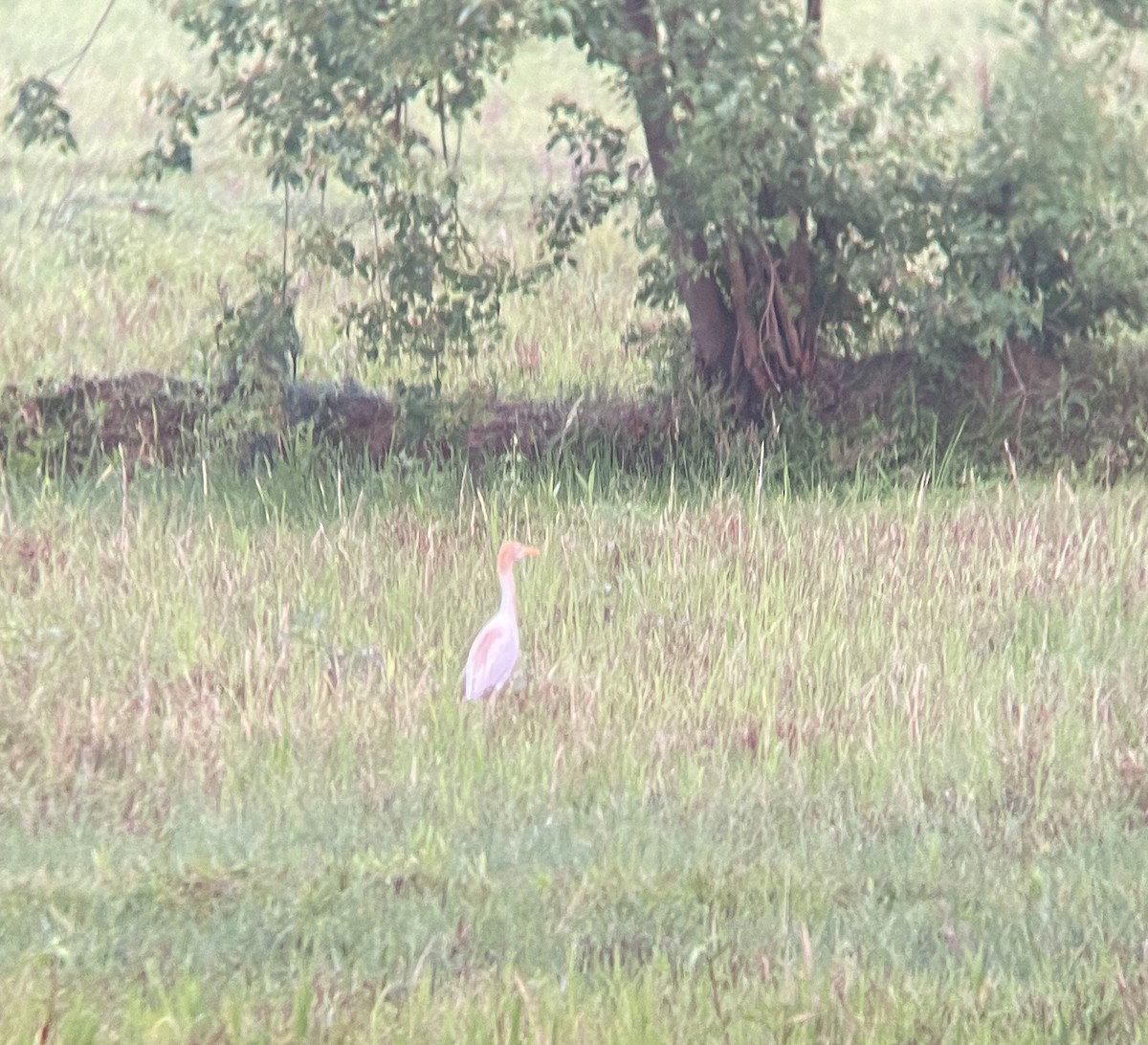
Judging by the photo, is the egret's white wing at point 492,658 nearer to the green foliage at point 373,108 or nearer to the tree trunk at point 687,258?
the green foliage at point 373,108

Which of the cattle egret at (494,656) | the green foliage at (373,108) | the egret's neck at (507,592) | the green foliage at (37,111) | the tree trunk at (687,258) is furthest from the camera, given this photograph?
the green foliage at (37,111)

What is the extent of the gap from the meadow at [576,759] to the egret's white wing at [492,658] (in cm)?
9

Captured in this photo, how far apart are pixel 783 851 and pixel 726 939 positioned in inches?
29.3

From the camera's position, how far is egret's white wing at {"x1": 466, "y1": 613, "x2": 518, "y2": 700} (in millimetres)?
6742

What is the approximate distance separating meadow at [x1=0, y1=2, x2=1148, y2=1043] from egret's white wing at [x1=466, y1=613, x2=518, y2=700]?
0.09m

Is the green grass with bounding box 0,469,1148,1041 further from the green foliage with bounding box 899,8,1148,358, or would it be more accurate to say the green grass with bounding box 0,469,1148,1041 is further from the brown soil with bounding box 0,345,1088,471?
the green foliage with bounding box 899,8,1148,358

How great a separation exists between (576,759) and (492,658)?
2.12ft

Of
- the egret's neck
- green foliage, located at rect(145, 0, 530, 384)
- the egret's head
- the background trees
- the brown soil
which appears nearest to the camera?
the egret's neck

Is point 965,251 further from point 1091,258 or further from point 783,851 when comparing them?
point 783,851

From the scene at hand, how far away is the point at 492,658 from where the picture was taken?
6.77 m

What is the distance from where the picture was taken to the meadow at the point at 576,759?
4.54 metres

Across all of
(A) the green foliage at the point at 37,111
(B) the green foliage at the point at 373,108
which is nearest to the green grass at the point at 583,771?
(B) the green foliage at the point at 373,108

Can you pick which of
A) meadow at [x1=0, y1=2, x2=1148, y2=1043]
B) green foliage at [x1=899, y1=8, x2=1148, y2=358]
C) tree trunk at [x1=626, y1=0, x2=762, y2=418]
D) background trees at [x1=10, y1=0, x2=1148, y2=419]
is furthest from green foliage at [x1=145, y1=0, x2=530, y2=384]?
green foliage at [x1=899, y1=8, x2=1148, y2=358]

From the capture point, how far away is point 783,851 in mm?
5555
